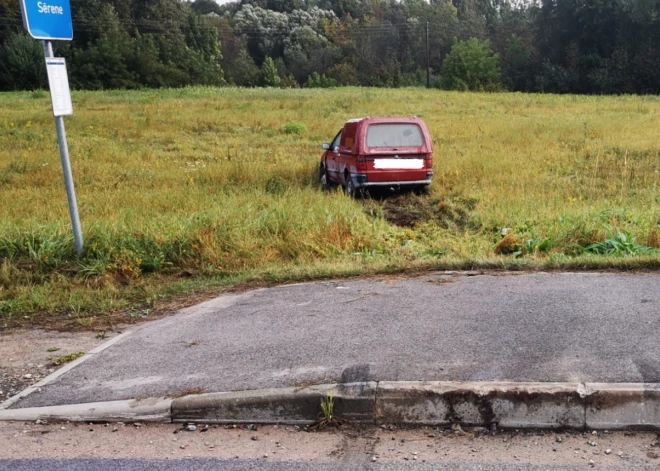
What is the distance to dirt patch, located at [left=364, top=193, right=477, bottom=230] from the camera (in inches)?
407

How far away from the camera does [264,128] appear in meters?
23.3

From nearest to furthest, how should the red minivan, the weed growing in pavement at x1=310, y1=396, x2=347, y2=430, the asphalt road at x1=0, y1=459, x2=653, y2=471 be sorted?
1. the asphalt road at x1=0, y1=459, x2=653, y2=471
2. the weed growing in pavement at x1=310, y1=396, x2=347, y2=430
3. the red minivan

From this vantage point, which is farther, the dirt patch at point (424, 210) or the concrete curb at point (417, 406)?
the dirt patch at point (424, 210)

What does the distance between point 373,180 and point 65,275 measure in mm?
5934

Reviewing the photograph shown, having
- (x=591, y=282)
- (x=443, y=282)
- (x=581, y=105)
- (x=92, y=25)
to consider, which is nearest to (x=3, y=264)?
(x=443, y=282)

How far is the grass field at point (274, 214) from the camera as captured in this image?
6.88m

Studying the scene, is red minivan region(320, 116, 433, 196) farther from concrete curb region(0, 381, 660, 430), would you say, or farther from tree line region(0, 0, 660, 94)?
tree line region(0, 0, 660, 94)

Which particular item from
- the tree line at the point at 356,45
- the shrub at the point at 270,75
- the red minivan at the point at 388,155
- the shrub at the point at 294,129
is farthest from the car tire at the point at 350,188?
the shrub at the point at 270,75

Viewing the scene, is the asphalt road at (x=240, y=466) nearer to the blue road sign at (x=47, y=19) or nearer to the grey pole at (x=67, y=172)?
the grey pole at (x=67, y=172)

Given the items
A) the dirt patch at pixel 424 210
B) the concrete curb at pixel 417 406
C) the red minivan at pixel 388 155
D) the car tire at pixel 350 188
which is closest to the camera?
the concrete curb at pixel 417 406

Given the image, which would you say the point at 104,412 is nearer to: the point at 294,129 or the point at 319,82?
the point at 294,129

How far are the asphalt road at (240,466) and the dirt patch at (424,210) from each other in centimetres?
671

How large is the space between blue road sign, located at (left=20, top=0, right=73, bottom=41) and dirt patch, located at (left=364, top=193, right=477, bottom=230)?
5011 mm

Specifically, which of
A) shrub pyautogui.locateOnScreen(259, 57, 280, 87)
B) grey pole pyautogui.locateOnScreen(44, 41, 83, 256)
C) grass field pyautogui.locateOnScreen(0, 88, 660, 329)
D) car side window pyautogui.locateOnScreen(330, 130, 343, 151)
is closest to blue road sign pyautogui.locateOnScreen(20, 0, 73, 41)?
Answer: grey pole pyautogui.locateOnScreen(44, 41, 83, 256)
